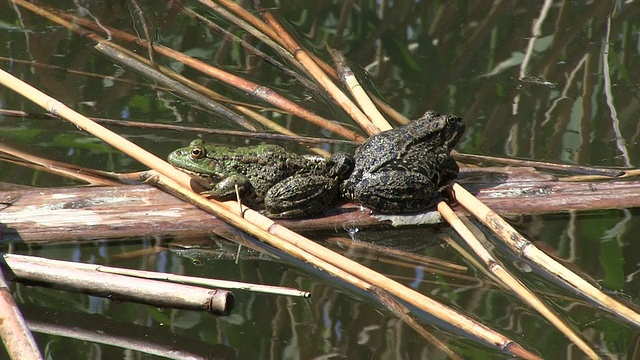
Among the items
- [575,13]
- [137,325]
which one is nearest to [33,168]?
[137,325]

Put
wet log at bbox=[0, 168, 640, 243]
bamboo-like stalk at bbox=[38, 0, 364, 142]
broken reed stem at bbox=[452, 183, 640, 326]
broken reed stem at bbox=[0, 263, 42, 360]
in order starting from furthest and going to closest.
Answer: bamboo-like stalk at bbox=[38, 0, 364, 142] → wet log at bbox=[0, 168, 640, 243] → broken reed stem at bbox=[452, 183, 640, 326] → broken reed stem at bbox=[0, 263, 42, 360]

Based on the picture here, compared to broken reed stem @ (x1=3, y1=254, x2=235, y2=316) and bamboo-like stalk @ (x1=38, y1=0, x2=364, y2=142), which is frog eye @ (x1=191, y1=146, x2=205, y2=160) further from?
bamboo-like stalk @ (x1=38, y1=0, x2=364, y2=142)

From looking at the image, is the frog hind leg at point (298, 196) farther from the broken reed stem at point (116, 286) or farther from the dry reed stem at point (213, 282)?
the broken reed stem at point (116, 286)

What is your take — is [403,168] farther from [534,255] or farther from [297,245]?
[534,255]

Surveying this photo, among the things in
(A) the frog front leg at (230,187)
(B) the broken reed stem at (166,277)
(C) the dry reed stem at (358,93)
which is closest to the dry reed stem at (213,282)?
(B) the broken reed stem at (166,277)

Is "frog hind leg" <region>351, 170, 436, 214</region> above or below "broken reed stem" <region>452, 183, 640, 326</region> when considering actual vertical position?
above

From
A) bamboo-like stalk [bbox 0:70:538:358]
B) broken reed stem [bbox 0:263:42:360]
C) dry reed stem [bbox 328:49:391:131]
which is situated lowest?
broken reed stem [bbox 0:263:42:360]

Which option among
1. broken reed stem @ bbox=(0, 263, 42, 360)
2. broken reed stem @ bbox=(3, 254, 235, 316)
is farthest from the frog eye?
broken reed stem @ bbox=(0, 263, 42, 360)
